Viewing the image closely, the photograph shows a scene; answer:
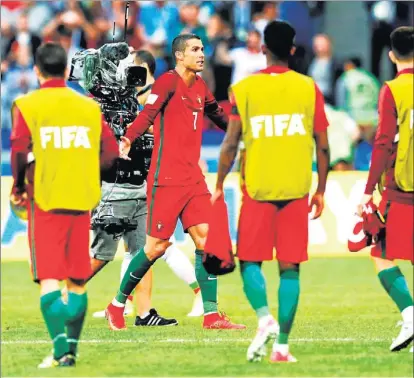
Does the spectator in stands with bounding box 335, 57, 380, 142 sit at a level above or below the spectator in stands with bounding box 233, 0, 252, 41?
below

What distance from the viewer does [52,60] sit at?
32.9 feet

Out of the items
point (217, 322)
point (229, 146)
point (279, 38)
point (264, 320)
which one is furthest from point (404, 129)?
point (217, 322)

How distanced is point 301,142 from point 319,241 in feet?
31.8

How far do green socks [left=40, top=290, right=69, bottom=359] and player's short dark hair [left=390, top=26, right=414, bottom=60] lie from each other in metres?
2.90

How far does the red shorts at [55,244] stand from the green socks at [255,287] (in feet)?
3.66

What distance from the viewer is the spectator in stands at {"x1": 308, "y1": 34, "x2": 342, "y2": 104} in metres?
24.6

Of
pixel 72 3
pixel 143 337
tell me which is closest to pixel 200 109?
pixel 143 337

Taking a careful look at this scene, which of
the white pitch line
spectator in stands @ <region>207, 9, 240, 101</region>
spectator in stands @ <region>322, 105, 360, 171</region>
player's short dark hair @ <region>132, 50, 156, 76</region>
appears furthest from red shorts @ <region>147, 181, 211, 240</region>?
spectator in stands @ <region>207, 9, 240, 101</region>

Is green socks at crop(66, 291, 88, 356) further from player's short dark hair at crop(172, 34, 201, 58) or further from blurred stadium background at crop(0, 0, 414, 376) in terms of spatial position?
blurred stadium background at crop(0, 0, 414, 376)

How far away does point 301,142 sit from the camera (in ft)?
33.8

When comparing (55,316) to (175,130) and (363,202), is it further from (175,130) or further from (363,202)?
(175,130)

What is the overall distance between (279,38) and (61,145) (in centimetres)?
163

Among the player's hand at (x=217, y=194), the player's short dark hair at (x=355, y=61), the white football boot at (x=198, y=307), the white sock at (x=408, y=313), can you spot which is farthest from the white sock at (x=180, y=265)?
the player's short dark hair at (x=355, y=61)

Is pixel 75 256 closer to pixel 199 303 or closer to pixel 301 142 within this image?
pixel 301 142
